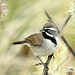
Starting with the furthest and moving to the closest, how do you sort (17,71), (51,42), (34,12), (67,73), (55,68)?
(34,12)
(17,71)
(51,42)
(55,68)
(67,73)

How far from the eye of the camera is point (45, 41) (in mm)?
2971

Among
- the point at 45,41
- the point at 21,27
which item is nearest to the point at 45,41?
the point at 45,41

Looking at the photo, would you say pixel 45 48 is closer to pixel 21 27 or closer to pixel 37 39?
pixel 37 39

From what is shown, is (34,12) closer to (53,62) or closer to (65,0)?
(65,0)

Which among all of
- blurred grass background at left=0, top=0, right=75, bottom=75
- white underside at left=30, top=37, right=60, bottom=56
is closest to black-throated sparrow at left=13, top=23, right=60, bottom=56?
white underside at left=30, top=37, right=60, bottom=56

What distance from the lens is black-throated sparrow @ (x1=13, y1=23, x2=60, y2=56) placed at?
274 cm

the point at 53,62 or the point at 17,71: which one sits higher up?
the point at 53,62

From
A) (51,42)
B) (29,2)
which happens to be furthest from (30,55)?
(51,42)

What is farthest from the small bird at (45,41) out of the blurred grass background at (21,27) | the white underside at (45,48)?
the blurred grass background at (21,27)

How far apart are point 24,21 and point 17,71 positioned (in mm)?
619

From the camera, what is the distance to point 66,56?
235 centimetres

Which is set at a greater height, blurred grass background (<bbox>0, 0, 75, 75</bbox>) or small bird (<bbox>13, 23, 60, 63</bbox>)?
small bird (<bbox>13, 23, 60, 63</bbox>)

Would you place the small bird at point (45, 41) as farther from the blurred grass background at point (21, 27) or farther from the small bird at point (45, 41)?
the blurred grass background at point (21, 27)

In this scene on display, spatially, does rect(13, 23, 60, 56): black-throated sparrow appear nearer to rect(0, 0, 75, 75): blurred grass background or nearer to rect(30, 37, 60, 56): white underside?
rect(30, 37, 60, 56): white underside
